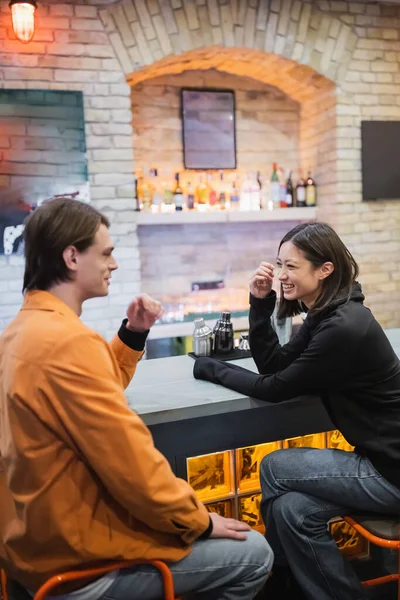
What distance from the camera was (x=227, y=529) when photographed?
4.42 ft

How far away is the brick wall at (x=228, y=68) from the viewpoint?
3.72m

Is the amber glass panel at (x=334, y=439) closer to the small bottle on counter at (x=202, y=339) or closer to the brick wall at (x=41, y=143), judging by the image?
the small bottle on counter at (x=202, y=339)

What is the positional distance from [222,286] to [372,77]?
202 centimetres

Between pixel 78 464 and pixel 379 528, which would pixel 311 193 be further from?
pixel 78 464

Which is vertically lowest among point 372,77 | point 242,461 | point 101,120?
point 242,461

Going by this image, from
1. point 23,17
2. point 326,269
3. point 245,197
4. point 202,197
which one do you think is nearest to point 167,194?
point 202,197

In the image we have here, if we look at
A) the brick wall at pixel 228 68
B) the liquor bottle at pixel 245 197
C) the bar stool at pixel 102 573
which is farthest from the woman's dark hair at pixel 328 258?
the liquor bottle at pixel 245 197

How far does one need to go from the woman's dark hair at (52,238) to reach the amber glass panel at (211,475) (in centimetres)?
92

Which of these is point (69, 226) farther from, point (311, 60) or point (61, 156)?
point (311, 60)

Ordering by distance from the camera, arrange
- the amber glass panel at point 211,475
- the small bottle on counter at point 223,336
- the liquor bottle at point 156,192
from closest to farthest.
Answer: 1. the amber glass panel at point 211,475
2. the small bottle on counter at point 223,336
3. the liquor bottle at point 156,192

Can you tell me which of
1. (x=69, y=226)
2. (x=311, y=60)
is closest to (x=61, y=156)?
(x=311, y=60)

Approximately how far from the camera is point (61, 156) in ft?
12.4

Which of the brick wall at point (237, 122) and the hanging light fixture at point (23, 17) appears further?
the brick wall at point (237, 122)

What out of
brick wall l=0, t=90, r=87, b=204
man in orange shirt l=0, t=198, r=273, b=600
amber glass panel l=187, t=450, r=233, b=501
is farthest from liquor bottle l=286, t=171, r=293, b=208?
man in orange shirt l=0, t=198, r=273, b=600
